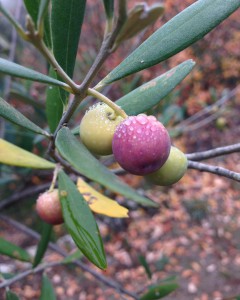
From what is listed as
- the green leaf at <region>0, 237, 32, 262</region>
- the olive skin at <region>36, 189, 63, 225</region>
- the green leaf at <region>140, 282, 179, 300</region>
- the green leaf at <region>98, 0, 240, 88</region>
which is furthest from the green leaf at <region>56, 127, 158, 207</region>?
the green leaf at <region>140, 282, 179, 300</region>

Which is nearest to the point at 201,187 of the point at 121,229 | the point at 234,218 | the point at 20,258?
the point at 234,218

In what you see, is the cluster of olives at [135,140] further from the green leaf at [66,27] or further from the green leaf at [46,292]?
the green leaf at [46,292]

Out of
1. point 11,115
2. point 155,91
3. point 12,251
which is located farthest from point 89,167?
point 12,251

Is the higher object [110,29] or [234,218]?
[110,29]

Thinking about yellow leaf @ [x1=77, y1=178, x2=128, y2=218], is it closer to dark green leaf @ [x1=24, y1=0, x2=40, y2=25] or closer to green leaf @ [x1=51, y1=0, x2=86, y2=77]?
green leaf @ [x1=51, y1=0, x2=86, y2=77]

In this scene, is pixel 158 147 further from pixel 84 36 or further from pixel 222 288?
pixel 84 36

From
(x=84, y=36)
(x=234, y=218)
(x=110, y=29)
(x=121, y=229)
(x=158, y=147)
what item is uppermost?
(x=110, y=29)
